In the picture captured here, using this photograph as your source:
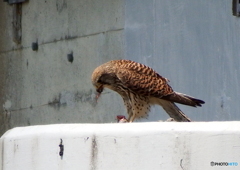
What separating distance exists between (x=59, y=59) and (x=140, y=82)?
329 centimetres

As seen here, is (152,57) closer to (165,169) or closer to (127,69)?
(127,69)

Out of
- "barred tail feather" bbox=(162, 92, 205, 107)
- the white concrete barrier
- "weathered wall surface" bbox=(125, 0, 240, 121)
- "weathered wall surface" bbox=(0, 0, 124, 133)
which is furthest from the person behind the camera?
"weathered wall surface" bbox=(0, 0, 124, 133)

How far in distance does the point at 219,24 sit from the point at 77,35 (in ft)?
7.30

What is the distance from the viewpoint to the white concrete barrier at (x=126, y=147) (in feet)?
13.9

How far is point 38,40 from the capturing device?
11008 mm

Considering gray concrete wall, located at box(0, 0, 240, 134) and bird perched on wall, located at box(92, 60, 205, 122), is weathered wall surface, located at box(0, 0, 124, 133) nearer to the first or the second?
gray concrete wall, located at box(0, 0, 240, 134)

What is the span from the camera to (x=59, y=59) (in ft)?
35.1

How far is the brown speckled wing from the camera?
754cm

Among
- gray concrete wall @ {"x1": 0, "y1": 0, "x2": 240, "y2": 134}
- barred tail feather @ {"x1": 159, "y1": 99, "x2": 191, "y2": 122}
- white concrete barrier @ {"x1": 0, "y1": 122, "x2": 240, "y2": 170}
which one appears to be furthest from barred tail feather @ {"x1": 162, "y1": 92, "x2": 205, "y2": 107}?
white concrete barrier @ {"x1": 0, "y1": 122, "x2": 240, "y2": 170}

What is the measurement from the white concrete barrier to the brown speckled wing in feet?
7.42

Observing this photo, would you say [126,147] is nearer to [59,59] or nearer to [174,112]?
[174,112]

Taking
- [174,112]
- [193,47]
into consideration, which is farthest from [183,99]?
[193,47]

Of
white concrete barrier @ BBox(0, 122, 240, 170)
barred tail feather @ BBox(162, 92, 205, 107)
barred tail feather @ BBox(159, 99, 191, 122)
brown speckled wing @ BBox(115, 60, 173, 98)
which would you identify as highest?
brown speckled wing @ BBox(115, 60, 173, 98)

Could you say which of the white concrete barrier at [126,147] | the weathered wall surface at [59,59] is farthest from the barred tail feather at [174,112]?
the white concrete barrier at [126,147]
